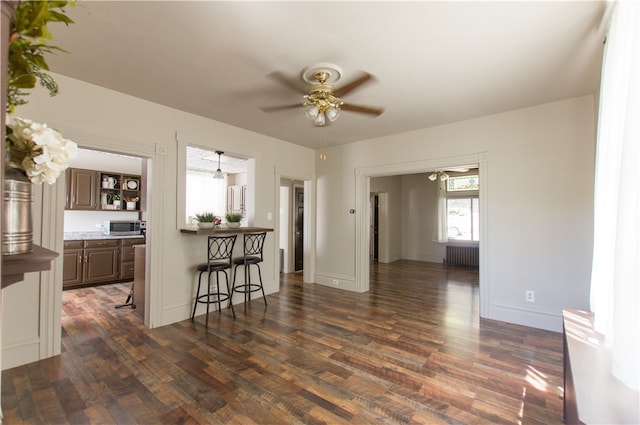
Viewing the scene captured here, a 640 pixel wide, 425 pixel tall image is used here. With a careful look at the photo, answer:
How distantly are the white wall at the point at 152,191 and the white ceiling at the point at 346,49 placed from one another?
0.82 feet

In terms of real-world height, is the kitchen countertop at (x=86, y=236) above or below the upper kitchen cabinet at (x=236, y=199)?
Answer: below

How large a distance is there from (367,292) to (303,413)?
3239 mm

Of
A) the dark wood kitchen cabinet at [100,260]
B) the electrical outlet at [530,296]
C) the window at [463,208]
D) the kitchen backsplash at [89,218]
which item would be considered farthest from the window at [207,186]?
the electrical outlet at [530,296]

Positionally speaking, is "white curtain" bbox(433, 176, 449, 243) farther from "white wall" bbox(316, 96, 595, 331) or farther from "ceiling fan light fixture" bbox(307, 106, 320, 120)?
"ceiling fan light fixture" bbox(307, 106, 320, 120)

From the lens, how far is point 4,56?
66 centimetres

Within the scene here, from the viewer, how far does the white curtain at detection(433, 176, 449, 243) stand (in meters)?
7.95

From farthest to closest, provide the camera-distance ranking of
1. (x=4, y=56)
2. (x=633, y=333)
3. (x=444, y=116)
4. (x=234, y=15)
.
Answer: (x=444, y=116)
(x=234, y=15)
(x=633, y=333)
(x=4, y=56)

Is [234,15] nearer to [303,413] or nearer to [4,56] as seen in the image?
[4,56]

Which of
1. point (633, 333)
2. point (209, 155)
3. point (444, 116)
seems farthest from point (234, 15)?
point (209, 155)

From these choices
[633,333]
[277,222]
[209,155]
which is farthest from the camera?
[209,155]

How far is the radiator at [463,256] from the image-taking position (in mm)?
7527

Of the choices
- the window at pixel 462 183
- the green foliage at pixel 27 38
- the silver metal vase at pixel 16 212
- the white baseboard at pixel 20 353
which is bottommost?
the white baseboard at pixel 20 353

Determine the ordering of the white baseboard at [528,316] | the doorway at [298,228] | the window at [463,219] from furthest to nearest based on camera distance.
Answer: the window at [463,219] < the doorway at [298,228] < the white baseboard at [528,316]

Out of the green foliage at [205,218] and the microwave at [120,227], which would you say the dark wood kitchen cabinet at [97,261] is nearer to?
the microwave at [120,227]
